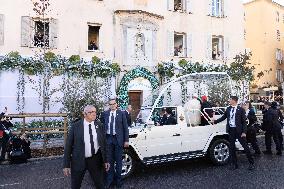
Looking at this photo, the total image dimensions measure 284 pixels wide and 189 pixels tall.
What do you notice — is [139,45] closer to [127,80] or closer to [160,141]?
[127,80]

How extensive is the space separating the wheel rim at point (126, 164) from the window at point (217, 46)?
17.9 m

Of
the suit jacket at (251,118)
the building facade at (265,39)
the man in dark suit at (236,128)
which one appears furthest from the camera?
the building facade at (265,39)

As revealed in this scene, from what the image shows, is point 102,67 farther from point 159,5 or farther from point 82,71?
point 159,5

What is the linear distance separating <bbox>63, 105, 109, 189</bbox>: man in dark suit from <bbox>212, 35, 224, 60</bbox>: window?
20.6 m

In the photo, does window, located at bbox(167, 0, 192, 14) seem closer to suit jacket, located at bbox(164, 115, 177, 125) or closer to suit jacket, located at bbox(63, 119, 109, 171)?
suit jacket, located at bbox(164, 115, 177, 125)

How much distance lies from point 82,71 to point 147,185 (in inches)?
510

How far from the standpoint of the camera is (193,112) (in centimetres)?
1027

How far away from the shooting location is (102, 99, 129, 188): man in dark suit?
802cm

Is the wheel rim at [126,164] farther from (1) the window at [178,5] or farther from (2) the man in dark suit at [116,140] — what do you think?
(1) the window at [178,5]

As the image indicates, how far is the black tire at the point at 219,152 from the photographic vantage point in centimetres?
1017

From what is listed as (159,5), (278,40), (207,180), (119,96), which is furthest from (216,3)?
(278,40)

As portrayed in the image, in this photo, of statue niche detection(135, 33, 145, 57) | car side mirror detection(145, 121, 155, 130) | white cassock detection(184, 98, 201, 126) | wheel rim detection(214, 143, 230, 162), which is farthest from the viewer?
statue niche detection(135, 33, 145, 57)

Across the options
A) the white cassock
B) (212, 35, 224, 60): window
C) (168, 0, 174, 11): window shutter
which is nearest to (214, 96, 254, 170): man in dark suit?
the white cassock

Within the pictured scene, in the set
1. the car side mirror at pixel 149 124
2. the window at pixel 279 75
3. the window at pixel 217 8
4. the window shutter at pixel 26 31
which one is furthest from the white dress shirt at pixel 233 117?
the window at pixel 279 75
